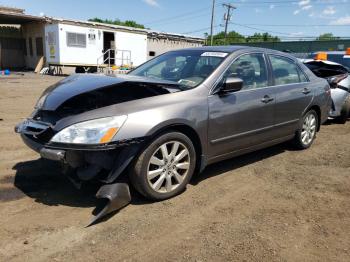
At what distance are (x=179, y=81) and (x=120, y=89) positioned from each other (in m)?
0.88

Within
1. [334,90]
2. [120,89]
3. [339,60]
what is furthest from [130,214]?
[339,60]

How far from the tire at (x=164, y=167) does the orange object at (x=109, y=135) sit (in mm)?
359

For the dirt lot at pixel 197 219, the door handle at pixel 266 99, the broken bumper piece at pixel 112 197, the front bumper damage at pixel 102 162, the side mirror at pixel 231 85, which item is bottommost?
the dirt lot at pixel 197 219

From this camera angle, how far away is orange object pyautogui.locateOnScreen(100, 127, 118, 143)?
10.6ft

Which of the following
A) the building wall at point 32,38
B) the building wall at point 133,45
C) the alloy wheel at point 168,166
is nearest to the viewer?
the alloy wheel at point 168,166

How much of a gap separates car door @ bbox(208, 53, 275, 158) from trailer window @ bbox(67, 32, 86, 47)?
2000cm

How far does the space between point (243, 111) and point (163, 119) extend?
1292 millimetres

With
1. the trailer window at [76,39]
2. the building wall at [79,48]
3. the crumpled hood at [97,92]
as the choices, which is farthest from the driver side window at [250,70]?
the trailer window at [76,39]

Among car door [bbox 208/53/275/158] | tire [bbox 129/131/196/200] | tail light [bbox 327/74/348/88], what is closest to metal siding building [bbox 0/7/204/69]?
tail light [bbox 327/74/348/88]

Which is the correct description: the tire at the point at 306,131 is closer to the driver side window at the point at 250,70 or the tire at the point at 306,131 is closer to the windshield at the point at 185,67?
the driver side window at the point at 250,70

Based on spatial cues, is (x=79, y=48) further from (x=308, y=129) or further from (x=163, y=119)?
(x=163, y=119)

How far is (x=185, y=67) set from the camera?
454cm

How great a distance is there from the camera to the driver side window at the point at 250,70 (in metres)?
4.45

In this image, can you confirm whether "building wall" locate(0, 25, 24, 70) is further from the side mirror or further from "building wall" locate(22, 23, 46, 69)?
the side mirror
